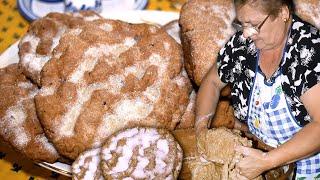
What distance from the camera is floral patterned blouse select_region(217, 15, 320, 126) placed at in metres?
1.13

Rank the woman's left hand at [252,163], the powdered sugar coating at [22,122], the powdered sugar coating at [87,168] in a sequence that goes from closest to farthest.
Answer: the woman's left hand at [252,163] < the powdered sugar coating at [87,168] < the powdered sugar coating at [22,122]

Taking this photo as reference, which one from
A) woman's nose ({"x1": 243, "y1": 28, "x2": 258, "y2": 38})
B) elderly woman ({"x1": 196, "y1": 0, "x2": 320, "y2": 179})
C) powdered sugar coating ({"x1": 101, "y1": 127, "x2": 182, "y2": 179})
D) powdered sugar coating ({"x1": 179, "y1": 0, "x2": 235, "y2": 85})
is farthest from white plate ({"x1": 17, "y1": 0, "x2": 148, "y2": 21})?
woman's nose ({"x1": 243, "y1": 28, "x2": 258, "y2": 38})

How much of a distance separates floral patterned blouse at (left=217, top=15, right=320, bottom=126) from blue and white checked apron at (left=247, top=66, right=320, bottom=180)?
0.07 feet

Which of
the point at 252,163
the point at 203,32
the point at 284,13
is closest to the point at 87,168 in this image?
the point at 252,163

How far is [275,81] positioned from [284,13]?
206 millimetres

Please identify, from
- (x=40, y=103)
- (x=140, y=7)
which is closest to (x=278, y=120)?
(x=40, y=103)

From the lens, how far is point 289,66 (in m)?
1.16

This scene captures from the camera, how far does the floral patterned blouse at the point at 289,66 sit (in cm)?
113

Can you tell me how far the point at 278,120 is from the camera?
1.27 metres

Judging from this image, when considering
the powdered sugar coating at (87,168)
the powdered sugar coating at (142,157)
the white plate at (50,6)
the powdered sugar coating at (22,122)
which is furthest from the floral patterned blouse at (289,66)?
the white plate at (50,6)

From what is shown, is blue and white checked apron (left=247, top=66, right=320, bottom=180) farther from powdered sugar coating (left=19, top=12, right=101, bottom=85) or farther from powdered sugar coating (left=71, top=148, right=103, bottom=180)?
powdered sugar coating (left=19, top=12, right=101, bottom=85)

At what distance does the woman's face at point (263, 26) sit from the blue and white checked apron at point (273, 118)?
0.31 ft

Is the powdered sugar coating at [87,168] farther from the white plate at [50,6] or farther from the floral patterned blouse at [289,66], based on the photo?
the white plate at [50,6]

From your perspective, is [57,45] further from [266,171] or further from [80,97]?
[266,171]
